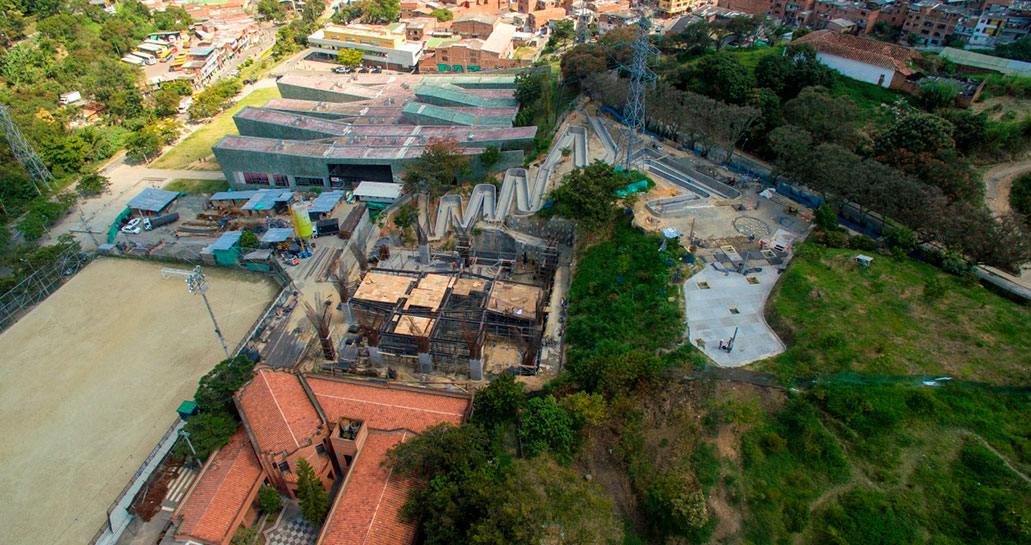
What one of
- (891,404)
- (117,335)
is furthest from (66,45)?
(891,404)

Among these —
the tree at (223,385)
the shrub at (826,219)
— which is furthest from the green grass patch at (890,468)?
the tree at (223,385)

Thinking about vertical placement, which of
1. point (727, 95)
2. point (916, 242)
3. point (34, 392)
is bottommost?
point (34, 392)

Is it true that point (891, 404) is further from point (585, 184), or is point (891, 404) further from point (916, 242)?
point (585, 184)

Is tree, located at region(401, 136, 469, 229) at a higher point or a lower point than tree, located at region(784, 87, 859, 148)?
lower

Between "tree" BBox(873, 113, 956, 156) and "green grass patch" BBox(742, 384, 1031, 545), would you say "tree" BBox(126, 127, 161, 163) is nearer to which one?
"green grass patch" BBox(742, 384, 1031, 545)

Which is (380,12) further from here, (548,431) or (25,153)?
(548,431)

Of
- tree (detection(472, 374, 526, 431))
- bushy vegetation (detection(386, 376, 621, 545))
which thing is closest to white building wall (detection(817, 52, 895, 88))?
bushy vegetation (detection(386, 376, 621, 545))

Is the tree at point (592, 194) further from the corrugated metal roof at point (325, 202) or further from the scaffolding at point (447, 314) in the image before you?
the corrugated metal roof at point (325, 202)
